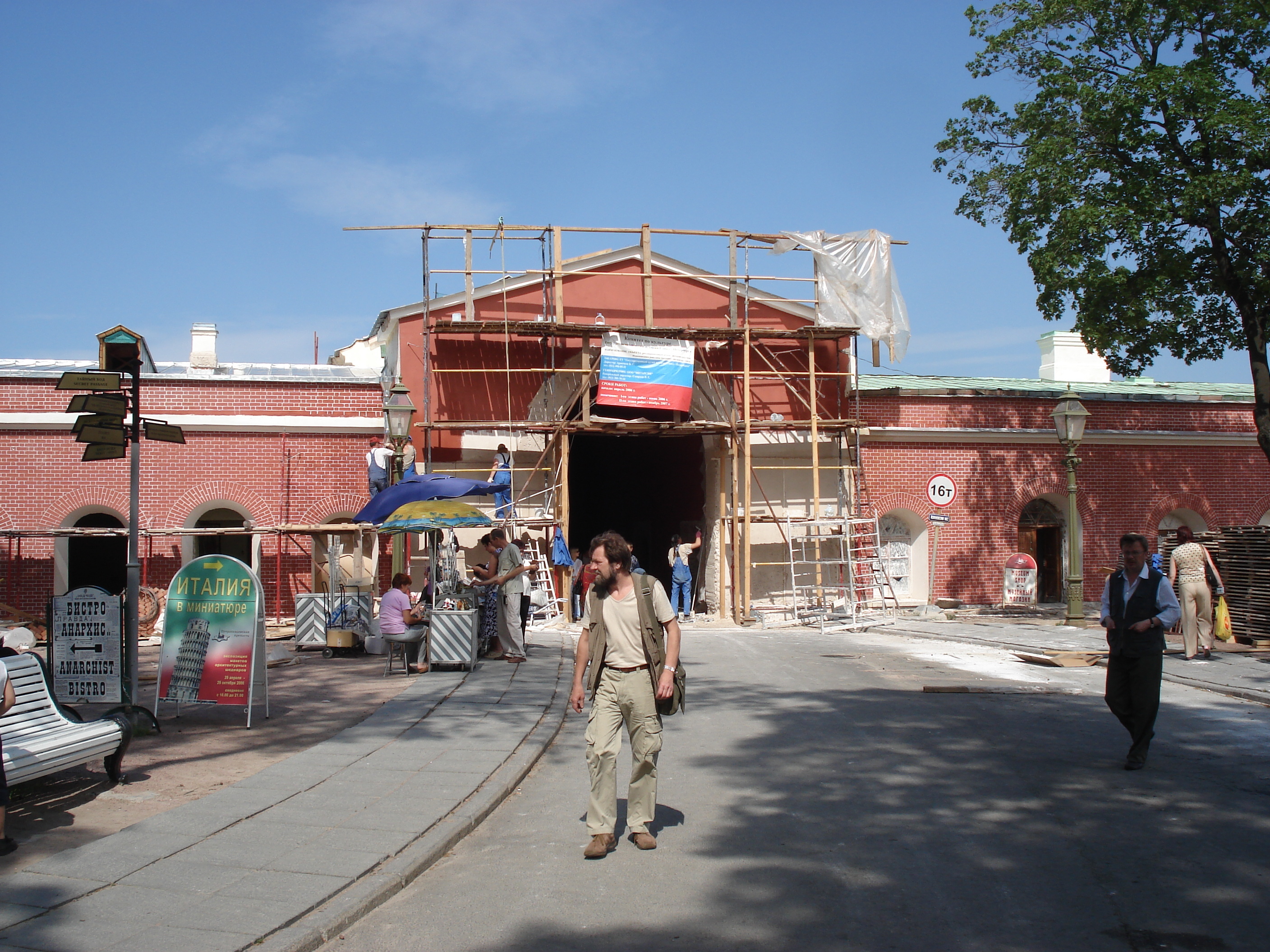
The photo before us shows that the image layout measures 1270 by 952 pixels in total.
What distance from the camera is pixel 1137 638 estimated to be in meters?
7.71

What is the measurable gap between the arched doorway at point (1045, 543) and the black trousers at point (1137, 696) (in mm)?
16966

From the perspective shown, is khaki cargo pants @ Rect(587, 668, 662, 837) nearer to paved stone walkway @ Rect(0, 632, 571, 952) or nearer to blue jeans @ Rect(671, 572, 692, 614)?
paved stone walkway @ Rect(0, 632, 571, 952)

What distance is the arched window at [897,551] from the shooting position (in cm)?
2306

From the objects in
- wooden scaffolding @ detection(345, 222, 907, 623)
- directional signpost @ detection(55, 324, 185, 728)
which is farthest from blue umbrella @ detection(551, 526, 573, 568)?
directional signpost @ detection(55, 324, 185, 728)

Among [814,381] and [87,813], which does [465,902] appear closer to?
[87,813]

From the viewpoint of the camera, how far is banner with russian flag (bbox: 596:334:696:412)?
2142 cm

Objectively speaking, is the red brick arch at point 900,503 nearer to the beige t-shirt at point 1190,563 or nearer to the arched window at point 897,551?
the arched window at point 897,551

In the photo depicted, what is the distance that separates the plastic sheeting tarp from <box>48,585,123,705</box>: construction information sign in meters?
17.3

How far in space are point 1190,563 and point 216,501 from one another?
16.5m

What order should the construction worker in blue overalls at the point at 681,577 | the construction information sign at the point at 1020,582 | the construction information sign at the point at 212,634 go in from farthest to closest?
the construction information sign at the point at 1020,582, the construction worker in blue overalls at the point at 681,577, the construction information sign at the point at 212,634

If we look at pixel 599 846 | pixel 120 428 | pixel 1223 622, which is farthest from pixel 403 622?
pixel 1223 622

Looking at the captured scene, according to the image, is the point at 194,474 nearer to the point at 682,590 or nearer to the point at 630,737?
the point at 682,590

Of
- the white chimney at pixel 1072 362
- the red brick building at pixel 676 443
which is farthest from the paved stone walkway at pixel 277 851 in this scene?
the white chimney at pixel 1072 362

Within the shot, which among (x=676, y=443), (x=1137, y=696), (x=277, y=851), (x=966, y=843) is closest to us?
(x=277, y=851)
